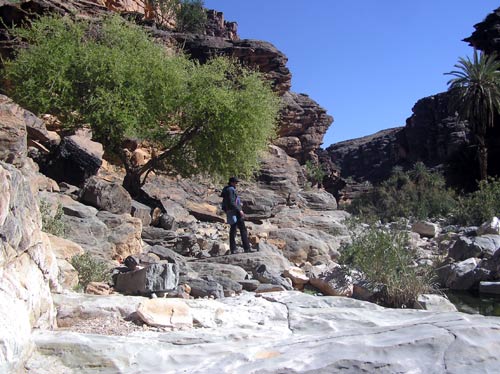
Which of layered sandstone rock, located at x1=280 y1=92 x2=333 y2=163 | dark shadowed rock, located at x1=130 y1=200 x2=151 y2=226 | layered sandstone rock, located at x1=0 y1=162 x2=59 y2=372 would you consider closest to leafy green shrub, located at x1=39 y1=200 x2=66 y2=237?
layered sandstone rock, located at x1=0 y1=162 x2=59 y2=372

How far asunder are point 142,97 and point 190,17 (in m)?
43.1

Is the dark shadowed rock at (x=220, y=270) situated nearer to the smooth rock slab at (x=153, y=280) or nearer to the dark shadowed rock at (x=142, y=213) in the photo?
the smooth rock slab at (x=153, y=280)

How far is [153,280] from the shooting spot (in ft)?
21.9

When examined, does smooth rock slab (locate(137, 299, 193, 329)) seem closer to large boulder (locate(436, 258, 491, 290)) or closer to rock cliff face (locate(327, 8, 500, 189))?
large boulder (locate(436, 258, 491, 290))

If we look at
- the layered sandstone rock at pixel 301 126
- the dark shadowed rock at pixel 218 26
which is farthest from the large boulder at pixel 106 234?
the dark shadowed rock at pixel 218 26

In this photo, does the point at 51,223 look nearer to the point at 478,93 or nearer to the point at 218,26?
the point at 478,93

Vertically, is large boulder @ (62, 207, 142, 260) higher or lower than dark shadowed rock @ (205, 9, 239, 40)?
lower

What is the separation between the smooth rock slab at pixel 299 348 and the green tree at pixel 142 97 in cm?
1215

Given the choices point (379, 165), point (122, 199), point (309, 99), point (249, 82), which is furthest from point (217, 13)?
point (122, 199)

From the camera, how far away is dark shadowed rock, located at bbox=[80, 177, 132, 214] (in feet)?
42.2

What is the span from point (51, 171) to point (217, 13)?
215 ft

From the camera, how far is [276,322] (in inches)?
210

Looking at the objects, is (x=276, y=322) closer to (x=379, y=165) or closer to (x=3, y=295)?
(x=3, y=295)

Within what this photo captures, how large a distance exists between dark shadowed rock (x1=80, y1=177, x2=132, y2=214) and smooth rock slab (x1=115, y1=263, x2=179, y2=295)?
20.4 ft
